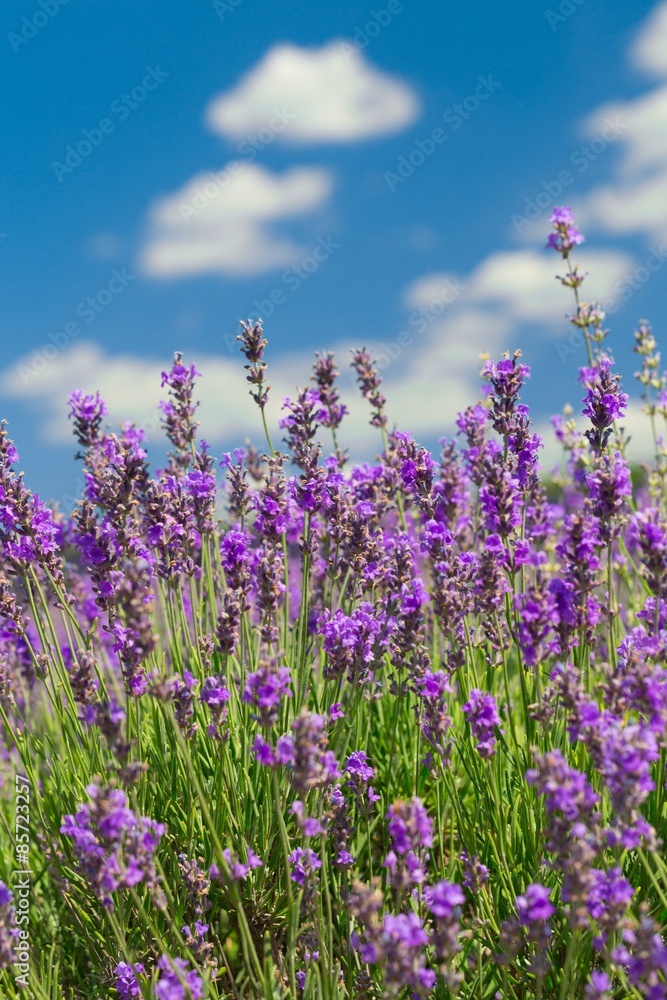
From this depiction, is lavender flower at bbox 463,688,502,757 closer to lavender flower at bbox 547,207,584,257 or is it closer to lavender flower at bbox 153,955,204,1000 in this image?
lavender flower at bbox 153,955,204,1000

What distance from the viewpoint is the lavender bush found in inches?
81.9

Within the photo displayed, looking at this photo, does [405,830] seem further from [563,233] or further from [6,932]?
[563,233]

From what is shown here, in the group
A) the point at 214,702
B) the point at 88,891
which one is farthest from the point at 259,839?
the point at 214,702

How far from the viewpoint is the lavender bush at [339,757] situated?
208 cm

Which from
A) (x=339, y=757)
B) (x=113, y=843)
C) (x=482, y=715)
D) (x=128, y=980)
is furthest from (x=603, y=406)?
(x=128, y=980)

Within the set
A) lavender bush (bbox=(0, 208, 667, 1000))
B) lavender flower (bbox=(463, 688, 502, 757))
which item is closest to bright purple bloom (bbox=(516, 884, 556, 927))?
lavender bush (bbox=(0, 208, 667, 1000))

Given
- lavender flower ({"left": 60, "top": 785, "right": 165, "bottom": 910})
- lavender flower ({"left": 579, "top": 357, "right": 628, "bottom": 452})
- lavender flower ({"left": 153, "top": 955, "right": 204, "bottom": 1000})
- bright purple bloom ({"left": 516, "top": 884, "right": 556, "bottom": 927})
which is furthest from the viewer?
lavender flower ({"left": 579, "top": 357, "right": 628, "bottom": 452})

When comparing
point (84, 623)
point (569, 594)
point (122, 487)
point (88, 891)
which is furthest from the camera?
point (84, 623)

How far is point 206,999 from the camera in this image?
104 inches

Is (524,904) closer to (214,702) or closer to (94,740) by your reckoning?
(214,702)

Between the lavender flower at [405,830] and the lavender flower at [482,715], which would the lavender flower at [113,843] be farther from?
the lavender flower at [482,715]

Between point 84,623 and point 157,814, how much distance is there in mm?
2217

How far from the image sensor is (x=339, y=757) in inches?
128

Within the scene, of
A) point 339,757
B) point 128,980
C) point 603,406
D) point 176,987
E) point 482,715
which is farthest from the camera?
point 339,757
